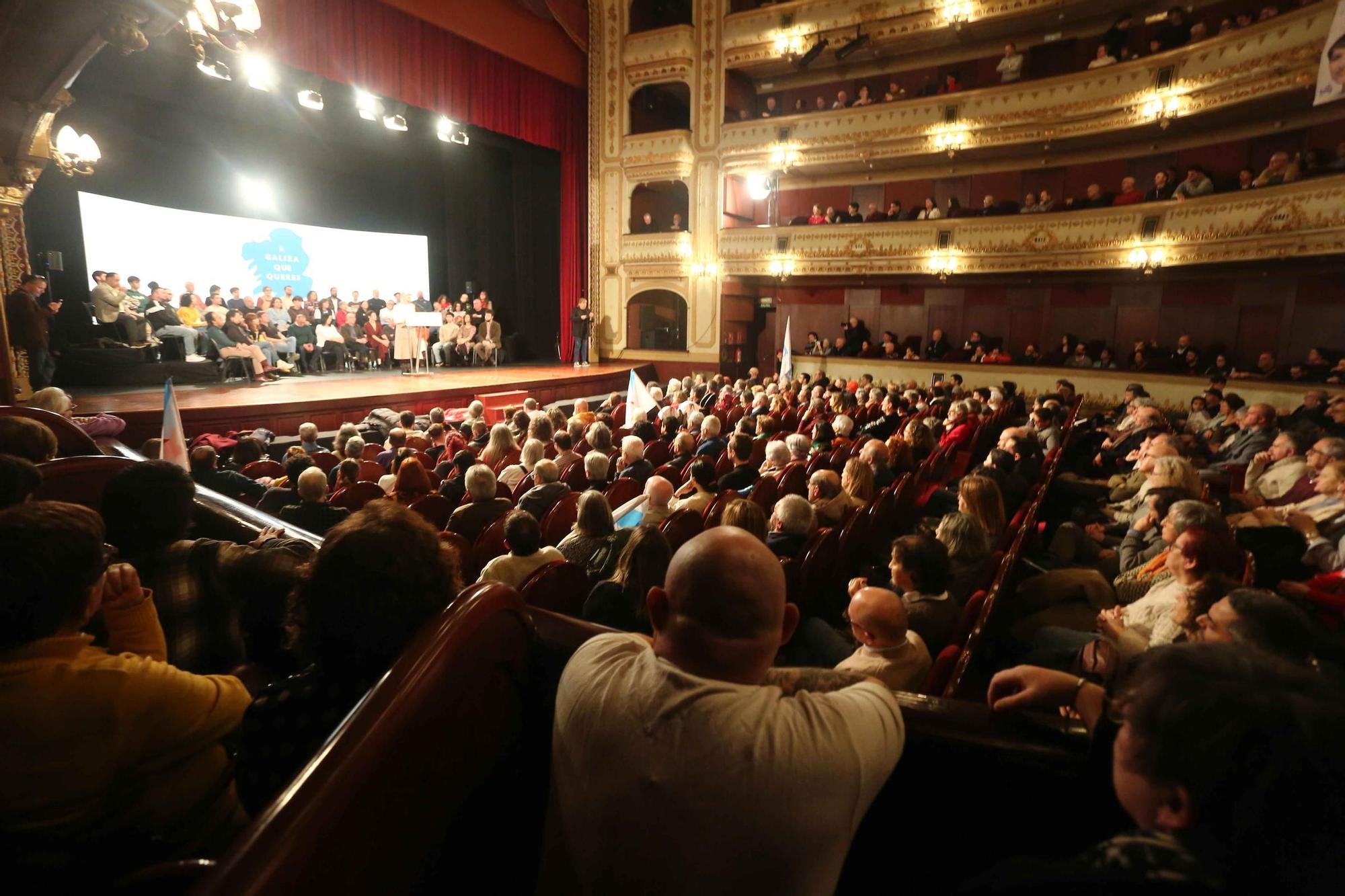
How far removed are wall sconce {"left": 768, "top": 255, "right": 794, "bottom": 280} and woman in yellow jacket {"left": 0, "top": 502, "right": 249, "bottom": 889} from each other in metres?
12.8

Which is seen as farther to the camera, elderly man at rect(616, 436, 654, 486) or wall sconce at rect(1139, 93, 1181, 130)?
wall sconce at rect(1139, 93, 1181, 130)

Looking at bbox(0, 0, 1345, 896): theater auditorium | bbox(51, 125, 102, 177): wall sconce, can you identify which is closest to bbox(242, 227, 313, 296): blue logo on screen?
bbox(0, 0, 1345, 896): theater auditorium

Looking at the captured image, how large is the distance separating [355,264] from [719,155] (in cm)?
749

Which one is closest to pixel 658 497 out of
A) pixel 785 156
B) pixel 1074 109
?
pixel 1074 109

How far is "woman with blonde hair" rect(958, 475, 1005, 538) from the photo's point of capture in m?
3.16

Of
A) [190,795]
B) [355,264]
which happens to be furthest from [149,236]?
[190,795]

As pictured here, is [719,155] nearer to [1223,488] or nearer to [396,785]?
[1223,488]

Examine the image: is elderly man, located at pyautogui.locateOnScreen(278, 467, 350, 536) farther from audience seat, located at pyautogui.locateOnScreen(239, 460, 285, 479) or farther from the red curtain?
the red curtain

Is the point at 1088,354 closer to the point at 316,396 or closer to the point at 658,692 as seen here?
the point at 316,396

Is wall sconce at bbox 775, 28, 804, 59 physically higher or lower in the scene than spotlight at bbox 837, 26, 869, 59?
higher

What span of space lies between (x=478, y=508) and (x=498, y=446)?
58.7 inches

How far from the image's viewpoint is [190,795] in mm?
1142

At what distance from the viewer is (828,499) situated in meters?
3.50

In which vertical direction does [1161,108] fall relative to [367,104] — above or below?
above
